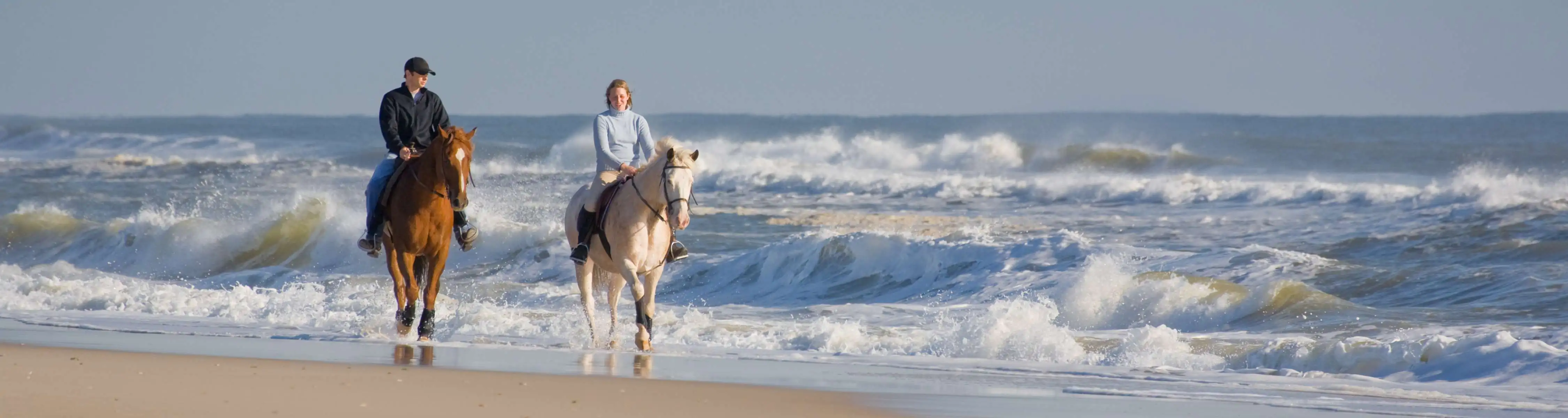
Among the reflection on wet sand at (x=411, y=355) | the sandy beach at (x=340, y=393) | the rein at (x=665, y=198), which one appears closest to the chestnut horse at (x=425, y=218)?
the reflection on wet sand at (x=411, y=355)

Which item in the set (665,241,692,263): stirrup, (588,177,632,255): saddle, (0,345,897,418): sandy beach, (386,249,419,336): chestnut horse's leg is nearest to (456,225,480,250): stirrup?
(386,249,419,336): chestnut horse's leg

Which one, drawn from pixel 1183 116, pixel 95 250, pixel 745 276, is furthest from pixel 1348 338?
pixel 1183 116

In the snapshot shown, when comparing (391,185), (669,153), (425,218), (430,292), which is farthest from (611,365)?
(391,185)

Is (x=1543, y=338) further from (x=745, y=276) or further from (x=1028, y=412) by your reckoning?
(x=745, y=276)

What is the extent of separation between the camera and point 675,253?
33.0 ft

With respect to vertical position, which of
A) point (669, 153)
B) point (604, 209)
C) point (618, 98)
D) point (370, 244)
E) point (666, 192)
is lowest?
point (370, 244)

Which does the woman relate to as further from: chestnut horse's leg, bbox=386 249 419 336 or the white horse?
chestnut horse's leg, bbox=386 249 419 336

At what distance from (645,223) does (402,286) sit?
189 cm

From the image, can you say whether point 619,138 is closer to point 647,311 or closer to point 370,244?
point 647,311

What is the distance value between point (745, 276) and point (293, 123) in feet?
220

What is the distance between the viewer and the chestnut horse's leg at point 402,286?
412 inches

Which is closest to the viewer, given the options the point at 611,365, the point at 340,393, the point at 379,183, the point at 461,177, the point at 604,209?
the point at 340,393

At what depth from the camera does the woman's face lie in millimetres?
10062

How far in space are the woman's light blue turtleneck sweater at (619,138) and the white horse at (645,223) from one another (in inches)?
10.5
